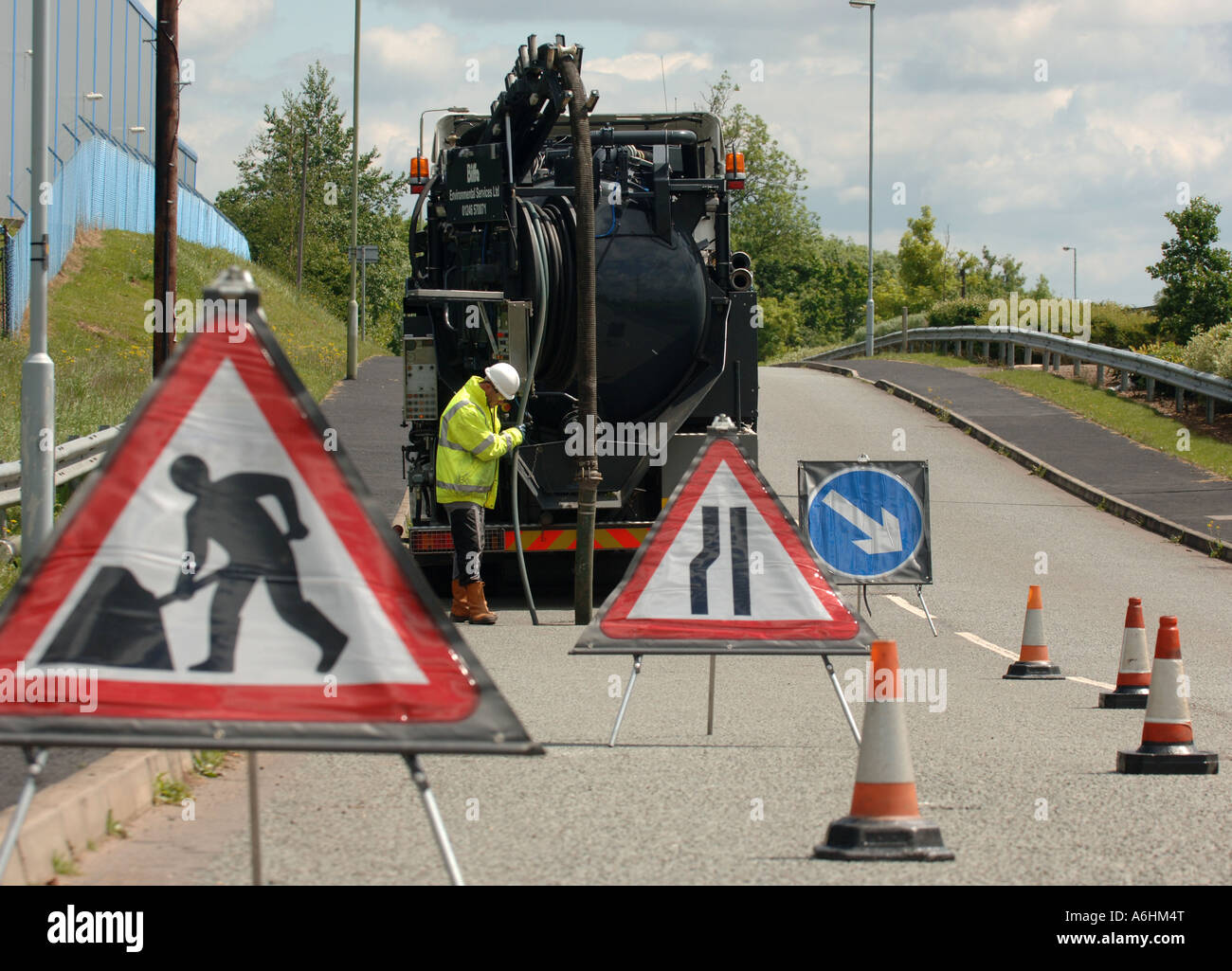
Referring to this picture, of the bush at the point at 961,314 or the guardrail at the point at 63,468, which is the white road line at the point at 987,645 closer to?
the guardrail at the point at 63,468

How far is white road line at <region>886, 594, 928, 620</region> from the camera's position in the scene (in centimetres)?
1410

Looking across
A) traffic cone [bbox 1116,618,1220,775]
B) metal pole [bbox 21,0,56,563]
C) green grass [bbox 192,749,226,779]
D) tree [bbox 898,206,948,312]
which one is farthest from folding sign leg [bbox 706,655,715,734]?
tree [bbox 898,206,948,312]

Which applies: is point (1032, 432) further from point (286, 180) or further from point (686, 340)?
point (286, 180)

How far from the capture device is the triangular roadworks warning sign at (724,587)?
720cm

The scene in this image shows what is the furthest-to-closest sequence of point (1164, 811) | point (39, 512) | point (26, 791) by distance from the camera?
point (39, 512) → point (1164, 811) → point (26, 791)

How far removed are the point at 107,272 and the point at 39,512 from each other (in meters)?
30.1

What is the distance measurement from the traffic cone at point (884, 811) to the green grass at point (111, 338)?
763 centimetres

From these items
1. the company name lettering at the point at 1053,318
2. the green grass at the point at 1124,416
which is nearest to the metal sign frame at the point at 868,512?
the green grass at the point at 1124,416

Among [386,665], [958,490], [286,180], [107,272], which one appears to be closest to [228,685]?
[386,665]

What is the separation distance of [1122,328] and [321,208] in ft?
194

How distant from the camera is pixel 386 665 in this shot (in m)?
4.07

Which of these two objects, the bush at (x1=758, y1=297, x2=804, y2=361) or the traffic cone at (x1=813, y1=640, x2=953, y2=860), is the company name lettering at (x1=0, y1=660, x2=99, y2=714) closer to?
the traffic cone at (x1=813, y1=640, x2=953, y2=860)

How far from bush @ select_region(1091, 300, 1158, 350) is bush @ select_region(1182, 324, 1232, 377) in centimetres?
933

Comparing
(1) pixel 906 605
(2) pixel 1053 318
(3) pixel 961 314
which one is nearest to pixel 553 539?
(1) pixel 906 605
